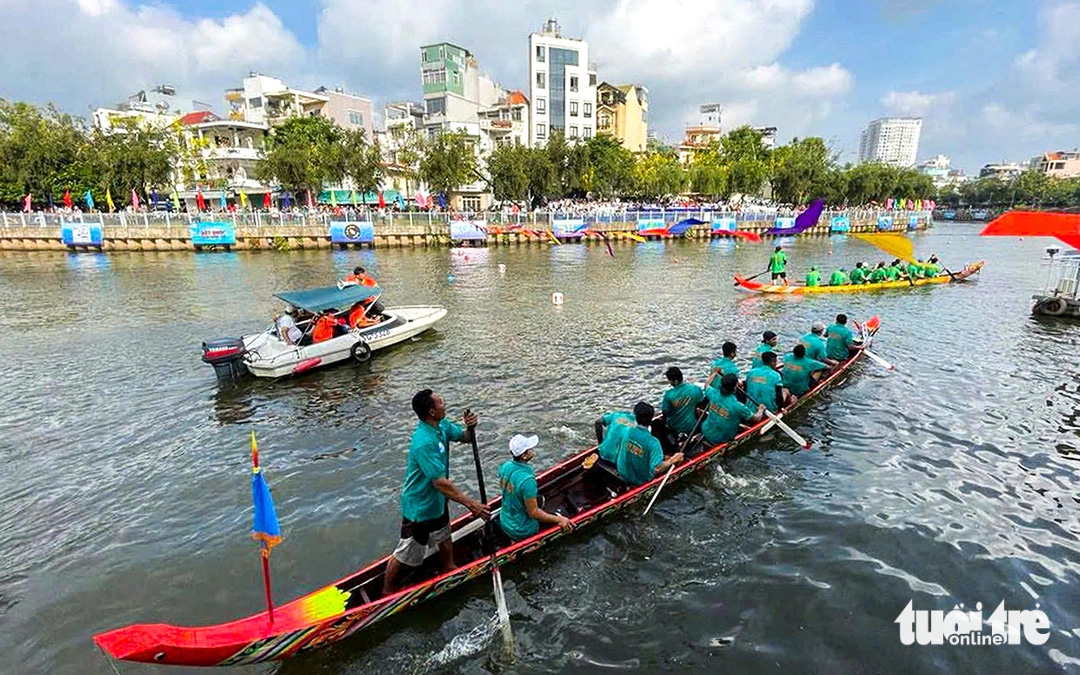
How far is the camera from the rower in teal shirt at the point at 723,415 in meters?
9.98

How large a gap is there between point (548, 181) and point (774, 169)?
37.8 m

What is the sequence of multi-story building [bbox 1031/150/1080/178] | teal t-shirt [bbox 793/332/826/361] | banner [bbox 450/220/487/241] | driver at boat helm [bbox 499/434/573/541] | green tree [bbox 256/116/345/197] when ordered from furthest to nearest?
1. multi-story building [bbox 1031/150/1080/178]
2. green tree [bbox 256/116/345/197]
3. banner [bbox 450/220/487/241]
4. teal t-shirt [bbox 793/332/826/361]
5. driver at boat helm [bbox 499/434/573/541]

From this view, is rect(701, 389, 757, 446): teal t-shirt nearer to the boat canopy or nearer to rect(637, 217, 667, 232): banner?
the boat canopy

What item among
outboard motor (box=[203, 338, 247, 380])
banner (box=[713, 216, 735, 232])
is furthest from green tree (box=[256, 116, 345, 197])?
outboard motor (box=[203, 338, 247, 380])

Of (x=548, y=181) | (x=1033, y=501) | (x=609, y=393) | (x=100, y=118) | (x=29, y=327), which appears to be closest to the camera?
(x=1033, y=501)

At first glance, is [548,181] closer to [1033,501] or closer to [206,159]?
[206,159]

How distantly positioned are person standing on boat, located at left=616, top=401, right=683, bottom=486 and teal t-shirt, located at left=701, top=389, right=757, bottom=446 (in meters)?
1.89

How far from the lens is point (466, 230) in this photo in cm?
4994

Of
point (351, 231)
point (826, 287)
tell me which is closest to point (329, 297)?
point (826, 287)

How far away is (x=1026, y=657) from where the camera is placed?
20.9 feet

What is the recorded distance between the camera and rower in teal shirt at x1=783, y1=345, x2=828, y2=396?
12594 mm

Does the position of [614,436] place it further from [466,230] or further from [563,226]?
[563,226]

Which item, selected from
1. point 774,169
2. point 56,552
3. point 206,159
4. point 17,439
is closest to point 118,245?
point 206,159

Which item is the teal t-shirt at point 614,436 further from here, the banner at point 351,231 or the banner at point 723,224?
the banner at point 723,224
